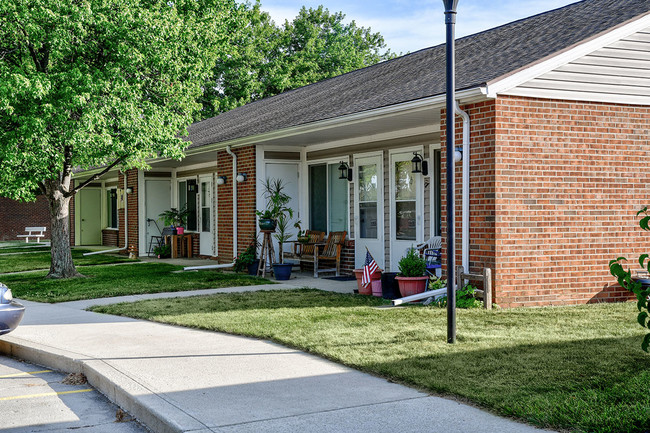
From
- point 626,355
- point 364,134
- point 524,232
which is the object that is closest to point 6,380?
point 626,355

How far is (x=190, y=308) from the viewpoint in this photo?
10.0m

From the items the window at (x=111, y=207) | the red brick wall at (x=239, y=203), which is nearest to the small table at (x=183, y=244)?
the red brick wall at (x=239, y=203)

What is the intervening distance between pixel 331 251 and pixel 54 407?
371 inches

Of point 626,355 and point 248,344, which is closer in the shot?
point 626,355

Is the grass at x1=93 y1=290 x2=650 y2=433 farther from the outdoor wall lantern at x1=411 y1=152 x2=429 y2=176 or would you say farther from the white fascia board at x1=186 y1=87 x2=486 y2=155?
the white fascia board at x1=186 y1=87 x2=486 y2=155

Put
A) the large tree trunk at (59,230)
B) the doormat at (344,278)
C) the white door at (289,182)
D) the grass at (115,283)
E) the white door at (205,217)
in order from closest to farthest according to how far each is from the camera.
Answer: the grass at (115,283) → the doormat at (344,278) → the large tree trunk at (59,230) → the white door at (289,182) → the white door at (205,217)

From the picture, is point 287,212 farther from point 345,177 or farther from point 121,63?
point 121,63

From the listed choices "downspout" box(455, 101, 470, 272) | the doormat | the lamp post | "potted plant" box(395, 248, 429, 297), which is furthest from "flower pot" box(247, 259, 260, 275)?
the lamp post

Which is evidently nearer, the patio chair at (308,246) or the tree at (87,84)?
the tree at (87,84)

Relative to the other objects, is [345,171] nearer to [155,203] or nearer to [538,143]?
[538,143]

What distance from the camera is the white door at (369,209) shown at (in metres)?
13.5

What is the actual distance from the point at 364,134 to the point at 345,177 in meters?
1.14

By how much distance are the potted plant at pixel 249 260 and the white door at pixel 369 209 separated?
2.28 meters

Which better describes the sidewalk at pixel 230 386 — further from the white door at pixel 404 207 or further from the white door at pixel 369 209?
the white door at pixel 369 209
